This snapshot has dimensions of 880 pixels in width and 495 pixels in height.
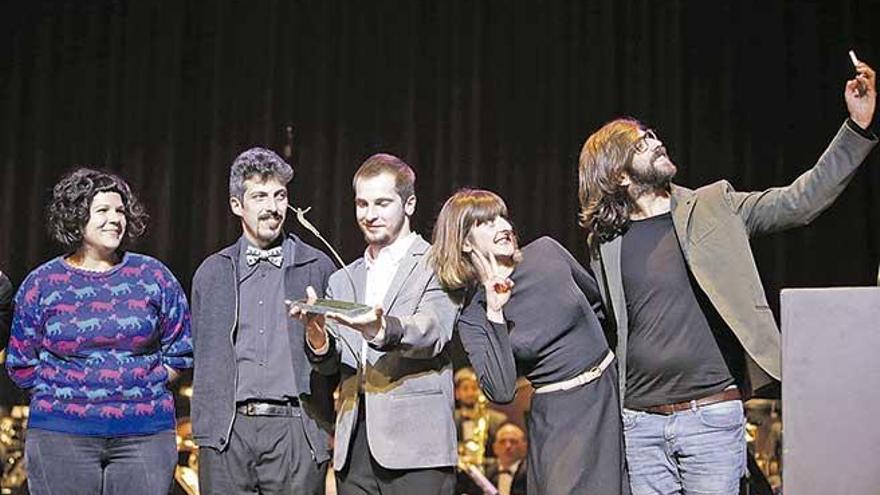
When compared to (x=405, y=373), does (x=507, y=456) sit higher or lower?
lower

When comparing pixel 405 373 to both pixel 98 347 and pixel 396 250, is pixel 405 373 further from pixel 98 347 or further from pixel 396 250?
pixel 98 347

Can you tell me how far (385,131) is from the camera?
250 inches

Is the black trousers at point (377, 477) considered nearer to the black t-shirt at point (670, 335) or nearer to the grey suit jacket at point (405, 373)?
the grey suit jacket at point (405, 373)

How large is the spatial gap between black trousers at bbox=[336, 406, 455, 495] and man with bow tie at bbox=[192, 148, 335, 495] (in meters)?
0.17

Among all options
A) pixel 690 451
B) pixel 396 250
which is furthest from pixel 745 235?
pixel 396 250

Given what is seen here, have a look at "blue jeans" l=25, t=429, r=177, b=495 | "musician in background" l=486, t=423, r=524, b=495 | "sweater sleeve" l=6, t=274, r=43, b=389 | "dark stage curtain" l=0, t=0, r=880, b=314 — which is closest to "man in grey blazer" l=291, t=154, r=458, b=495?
"blue jeans" l=25, t=429, r=177, b=495

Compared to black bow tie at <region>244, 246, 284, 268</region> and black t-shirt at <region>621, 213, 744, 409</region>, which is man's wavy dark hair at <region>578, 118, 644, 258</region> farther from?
black bow tie at <region>244, 246, 284, 268</region>

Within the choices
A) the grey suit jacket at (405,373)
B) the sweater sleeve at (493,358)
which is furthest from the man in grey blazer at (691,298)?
the grey suit jacket at (405,373)

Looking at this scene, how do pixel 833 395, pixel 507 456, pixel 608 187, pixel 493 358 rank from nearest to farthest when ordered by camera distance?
pixel 833 395
pixel 493 358
pixel 608 187
pixel 507 456

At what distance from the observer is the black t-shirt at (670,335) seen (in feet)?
9.74

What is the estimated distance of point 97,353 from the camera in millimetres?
3406

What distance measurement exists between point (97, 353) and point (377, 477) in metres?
0.93

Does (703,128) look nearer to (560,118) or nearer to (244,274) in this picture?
(560,118)

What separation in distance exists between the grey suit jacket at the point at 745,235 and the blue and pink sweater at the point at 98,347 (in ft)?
4.50
